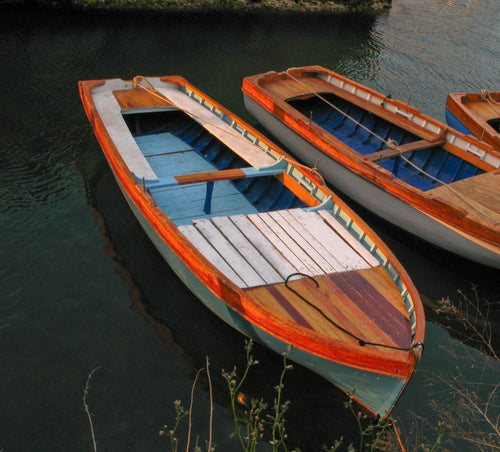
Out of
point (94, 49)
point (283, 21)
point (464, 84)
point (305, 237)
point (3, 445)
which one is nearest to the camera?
point (3, 445)

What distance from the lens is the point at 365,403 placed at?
22.1 ft

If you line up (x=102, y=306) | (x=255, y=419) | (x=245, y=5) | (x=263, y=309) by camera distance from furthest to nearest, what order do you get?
(x=245, y=5) → (x=102, y=306) → (x=263, y=309) → (x=255, y=419)

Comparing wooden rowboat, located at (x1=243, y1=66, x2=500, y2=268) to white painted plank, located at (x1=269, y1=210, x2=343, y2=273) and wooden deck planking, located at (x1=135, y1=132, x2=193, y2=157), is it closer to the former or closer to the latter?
wooden deck planking, located at (x1=135, y1=132, x2=193, y2=157)

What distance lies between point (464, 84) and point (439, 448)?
18.1 meters

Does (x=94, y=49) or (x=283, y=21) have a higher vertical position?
(x=283, y=21)

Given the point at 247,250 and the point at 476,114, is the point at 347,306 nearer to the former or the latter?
the point at 247,250

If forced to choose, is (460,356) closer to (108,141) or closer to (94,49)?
(108,141)

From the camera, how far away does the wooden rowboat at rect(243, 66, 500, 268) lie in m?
9.67

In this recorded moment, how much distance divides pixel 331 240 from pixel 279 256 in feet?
3.42

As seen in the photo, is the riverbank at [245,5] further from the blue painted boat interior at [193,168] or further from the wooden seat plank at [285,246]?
the wooden seat plank at [285,246]

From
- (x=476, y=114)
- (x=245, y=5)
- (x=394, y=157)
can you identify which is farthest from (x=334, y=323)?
(x=245, y=5)

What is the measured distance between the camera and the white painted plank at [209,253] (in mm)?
7175

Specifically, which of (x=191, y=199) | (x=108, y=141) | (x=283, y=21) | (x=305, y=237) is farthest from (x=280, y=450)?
(x=283, y=21)

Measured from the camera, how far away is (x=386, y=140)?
13062mm
